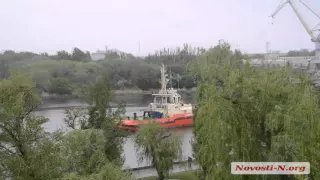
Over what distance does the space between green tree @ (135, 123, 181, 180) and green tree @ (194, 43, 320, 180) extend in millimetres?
3645

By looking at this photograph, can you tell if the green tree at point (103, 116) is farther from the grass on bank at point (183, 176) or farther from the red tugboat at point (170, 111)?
the red tugboat at point (170, 111)

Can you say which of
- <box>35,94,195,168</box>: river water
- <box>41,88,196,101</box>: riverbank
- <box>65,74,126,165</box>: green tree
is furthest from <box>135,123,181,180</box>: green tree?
<box>41,88,196,101</box>: riverbank

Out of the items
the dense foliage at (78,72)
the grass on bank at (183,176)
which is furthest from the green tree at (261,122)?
the dense foliage at (78,72)

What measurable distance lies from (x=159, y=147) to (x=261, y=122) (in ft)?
14.4

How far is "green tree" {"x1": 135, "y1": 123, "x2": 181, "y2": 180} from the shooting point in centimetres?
895

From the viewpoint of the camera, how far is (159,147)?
907cm

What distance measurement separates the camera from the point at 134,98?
1385 inches

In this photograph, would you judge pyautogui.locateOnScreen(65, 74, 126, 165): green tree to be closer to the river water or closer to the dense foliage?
the river water

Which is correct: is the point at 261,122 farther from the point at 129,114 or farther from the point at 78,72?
the point at 78,72

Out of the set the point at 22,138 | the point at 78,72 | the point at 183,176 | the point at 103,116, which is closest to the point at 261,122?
the point at 22,138

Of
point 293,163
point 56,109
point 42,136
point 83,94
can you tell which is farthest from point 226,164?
point 56,109

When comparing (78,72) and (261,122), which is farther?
(78,72)

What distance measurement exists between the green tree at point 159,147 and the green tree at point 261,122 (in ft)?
12.0

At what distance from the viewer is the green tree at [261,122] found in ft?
15.7
